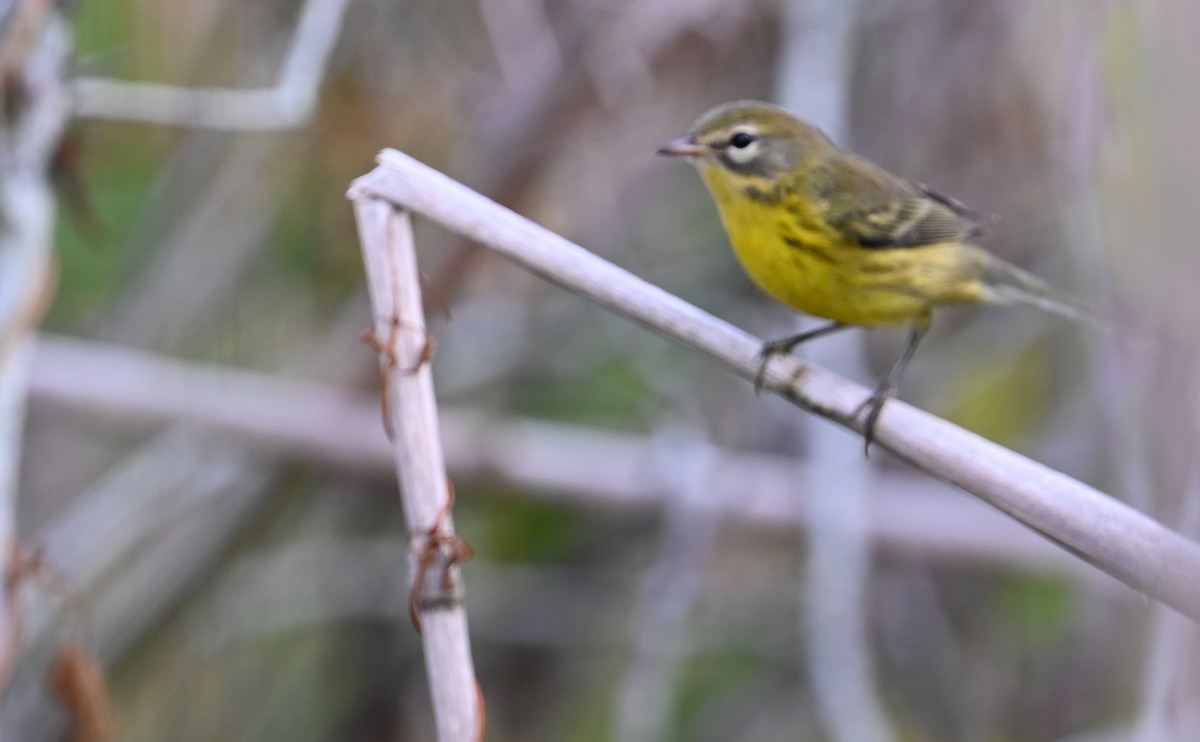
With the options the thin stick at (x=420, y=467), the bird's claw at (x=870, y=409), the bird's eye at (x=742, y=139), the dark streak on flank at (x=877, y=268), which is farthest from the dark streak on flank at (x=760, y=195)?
the thin stick at (x=420, y=467)

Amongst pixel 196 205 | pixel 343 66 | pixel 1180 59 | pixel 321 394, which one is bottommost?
pixel 1180 59

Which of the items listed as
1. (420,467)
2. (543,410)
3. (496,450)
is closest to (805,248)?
(496,450)

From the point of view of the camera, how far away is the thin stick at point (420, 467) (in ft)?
5.87

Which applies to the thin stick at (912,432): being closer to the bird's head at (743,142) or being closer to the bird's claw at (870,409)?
the bird's claw at (870,409)

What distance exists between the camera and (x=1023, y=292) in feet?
11.4

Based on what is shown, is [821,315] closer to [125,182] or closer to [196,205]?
[196,205]

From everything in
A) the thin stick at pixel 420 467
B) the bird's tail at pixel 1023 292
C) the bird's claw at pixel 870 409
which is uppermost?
the bird's tail at pixel 1023 292

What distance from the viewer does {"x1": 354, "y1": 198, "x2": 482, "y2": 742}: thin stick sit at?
5.87 feet

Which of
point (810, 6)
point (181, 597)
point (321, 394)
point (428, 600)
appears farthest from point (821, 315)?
point (181, 597)

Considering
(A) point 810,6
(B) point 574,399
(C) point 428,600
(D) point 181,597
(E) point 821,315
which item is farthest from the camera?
(B) point 574,399

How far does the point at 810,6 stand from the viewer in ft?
13.6

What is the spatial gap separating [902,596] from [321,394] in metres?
2.37

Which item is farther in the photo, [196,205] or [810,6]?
[196,205]

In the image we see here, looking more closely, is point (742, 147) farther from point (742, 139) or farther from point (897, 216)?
point (897, 216)
